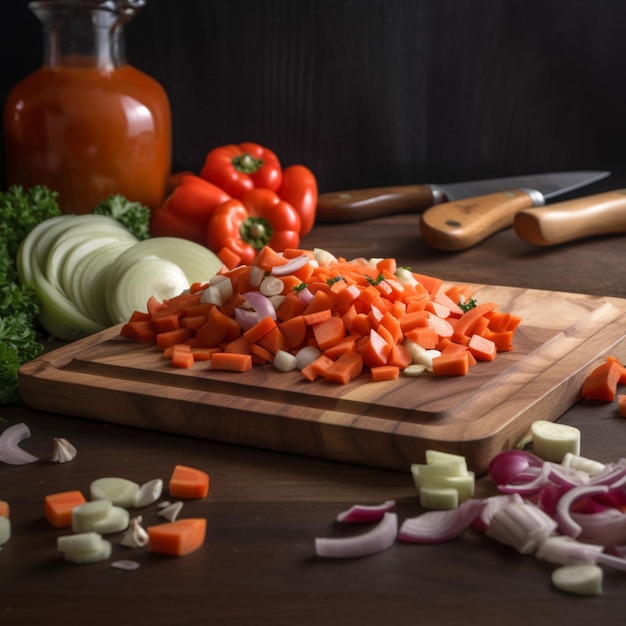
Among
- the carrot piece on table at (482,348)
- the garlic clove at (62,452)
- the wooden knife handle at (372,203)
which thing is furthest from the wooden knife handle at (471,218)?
the garlic clove at (62,452)

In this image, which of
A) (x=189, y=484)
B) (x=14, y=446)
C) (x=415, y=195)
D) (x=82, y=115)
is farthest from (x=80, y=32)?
(x=189, y=484)

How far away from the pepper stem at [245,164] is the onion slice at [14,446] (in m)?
1.99

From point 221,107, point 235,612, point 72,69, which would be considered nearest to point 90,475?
point 235,612

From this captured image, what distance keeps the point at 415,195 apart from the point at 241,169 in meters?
0.69

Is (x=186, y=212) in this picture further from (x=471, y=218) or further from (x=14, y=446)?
(x=14, y=446)

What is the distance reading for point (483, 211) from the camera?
11.5 ft

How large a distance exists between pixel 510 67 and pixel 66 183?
1.99 meters

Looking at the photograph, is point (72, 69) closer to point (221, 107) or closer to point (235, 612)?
point (221, 107)

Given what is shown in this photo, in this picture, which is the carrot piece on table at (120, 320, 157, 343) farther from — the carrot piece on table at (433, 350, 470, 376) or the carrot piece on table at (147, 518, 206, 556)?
the carrot piece on table at (147, 518, 206, 556)

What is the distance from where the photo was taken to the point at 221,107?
4.36 m

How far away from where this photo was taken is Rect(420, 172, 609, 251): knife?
334 centimetres

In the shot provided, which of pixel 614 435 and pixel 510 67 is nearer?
pixel 614 435

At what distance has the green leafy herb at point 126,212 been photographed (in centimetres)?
319

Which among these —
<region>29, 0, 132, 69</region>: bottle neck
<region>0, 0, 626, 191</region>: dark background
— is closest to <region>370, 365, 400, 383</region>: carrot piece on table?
<region>29, 0, 132, 69</region>: bottle neck
